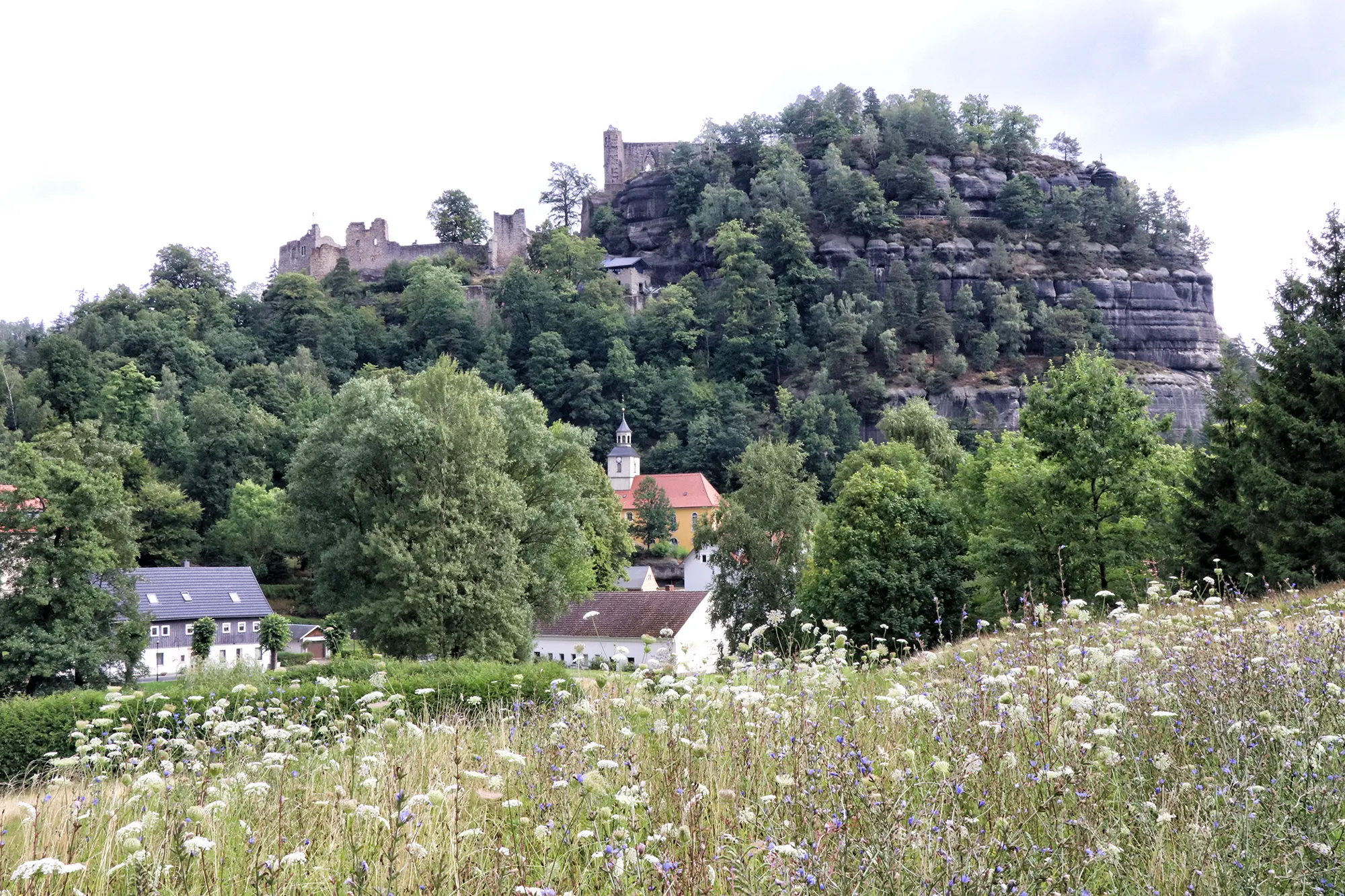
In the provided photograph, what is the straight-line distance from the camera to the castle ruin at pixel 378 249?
114 m

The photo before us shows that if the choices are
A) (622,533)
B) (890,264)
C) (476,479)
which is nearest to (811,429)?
(890,264)

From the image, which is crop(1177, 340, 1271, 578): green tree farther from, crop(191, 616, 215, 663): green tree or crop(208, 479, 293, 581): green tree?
crop(208, 479, 293, 581): green tree

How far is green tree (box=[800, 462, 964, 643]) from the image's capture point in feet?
103

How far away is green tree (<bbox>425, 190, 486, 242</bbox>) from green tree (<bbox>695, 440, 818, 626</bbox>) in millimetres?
85736

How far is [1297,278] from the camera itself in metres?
22.0

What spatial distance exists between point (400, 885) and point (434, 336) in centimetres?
9898

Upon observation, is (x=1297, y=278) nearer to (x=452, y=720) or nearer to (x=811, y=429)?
(x=452, y=720)

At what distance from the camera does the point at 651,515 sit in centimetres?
6781

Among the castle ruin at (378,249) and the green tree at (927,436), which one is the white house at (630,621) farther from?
the castle ruin at (378,249)

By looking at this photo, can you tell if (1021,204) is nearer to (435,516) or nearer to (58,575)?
(435,516)

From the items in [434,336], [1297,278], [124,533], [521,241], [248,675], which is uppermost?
[521,241]

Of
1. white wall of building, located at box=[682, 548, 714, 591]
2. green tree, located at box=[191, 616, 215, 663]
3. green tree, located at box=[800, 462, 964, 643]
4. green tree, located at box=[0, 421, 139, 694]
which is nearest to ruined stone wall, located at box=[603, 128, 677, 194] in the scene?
white wall of building, located at box=[682, 548, 714, 591]

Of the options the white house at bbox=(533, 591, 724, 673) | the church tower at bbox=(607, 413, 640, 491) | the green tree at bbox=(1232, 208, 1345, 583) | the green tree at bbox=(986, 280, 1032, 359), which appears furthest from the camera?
the green tree at bbox=(986, 280, 1032, 359)

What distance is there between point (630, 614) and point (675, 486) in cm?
3110
